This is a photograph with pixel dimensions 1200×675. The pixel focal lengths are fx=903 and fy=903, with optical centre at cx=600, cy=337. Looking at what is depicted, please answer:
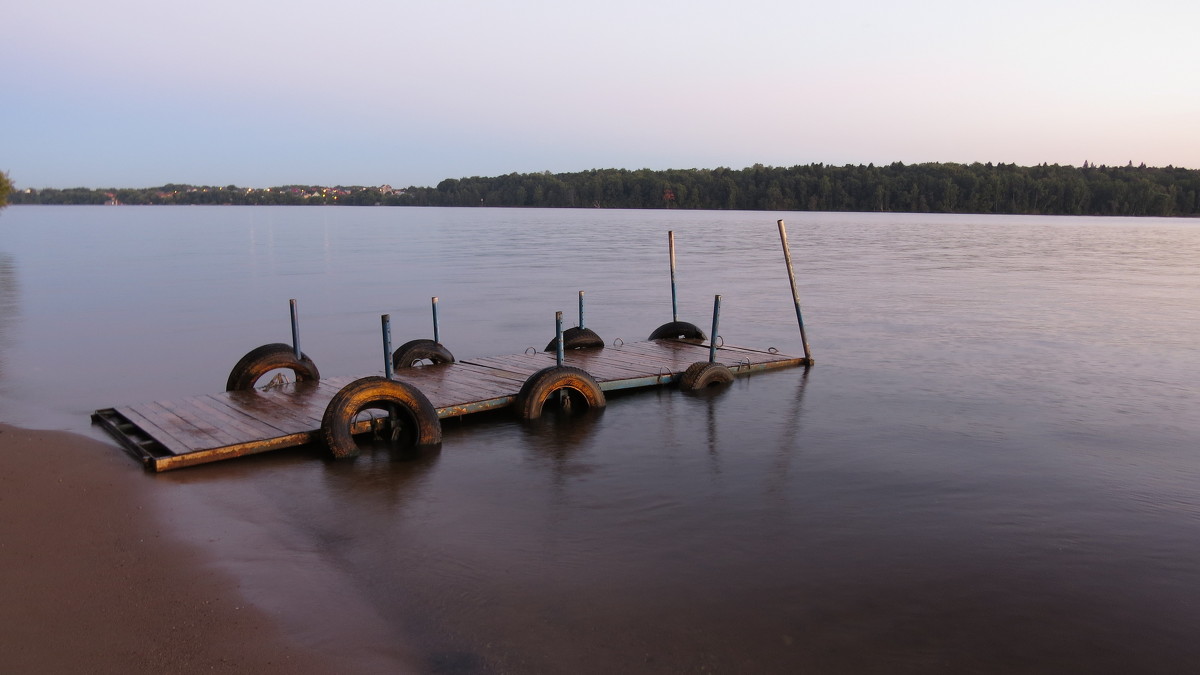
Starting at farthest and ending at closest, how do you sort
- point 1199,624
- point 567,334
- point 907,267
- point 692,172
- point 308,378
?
1. point 692,172
2. point 907,267
3. point 567,334
4. point 308,378
5. point 1199,624

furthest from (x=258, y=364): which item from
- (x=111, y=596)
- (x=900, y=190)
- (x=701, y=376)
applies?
(x=900, y=190)

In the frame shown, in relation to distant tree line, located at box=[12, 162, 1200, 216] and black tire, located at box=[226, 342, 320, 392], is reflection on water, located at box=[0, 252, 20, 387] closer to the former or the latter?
black tire, located at box=[226, 342, 320, 392]

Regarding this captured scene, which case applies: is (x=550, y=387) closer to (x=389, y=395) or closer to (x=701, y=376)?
(x=389, y=395)

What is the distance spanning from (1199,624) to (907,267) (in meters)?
36.8

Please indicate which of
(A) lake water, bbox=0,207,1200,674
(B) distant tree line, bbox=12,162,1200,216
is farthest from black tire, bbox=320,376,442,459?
(B) distant tree line, bbox=12,162,1200,216

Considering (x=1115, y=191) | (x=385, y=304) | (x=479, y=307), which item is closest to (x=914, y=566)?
(x=479, y=307)

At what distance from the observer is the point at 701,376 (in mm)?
13719

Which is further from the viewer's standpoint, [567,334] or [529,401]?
[567,334]

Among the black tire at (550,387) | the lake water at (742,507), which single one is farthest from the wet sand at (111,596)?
the black tire at (550,387)

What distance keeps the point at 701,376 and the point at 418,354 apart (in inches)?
170

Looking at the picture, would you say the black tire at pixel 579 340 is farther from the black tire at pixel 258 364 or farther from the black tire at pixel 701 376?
the black tire at pixel 258 364

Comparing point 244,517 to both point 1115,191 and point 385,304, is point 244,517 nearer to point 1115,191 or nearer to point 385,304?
point 385,304

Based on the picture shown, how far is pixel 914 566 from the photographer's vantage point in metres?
7.23

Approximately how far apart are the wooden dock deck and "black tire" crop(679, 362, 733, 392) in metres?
0.24
